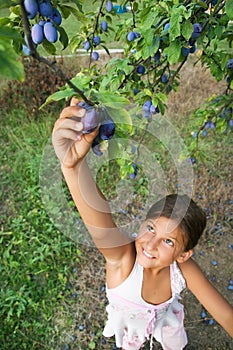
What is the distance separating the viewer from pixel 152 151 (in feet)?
10.9

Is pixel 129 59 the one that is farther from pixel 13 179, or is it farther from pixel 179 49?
pixel 13 179

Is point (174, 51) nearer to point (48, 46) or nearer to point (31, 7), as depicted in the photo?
point (48, 46)

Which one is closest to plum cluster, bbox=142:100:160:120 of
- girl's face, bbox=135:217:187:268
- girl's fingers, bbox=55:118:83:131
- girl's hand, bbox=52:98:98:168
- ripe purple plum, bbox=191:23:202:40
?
ripe purple plum, bbox=191:23:202:40

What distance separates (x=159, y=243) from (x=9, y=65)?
0.94 m

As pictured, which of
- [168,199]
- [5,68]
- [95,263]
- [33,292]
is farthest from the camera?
[95,263]

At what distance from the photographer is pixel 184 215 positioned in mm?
1351

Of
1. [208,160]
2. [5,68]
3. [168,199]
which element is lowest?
[208,160]

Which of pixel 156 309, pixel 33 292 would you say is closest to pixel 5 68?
pixel 156 309

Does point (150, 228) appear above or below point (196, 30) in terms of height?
below

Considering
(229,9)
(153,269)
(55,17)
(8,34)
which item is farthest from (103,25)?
(8,34)

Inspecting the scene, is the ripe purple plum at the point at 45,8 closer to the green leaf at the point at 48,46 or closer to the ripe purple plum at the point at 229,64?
the green leaf at the point at 48,46

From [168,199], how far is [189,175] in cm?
171

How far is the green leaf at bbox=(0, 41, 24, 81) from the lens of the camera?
1.43 feet

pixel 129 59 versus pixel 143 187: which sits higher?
pixel 129 59
